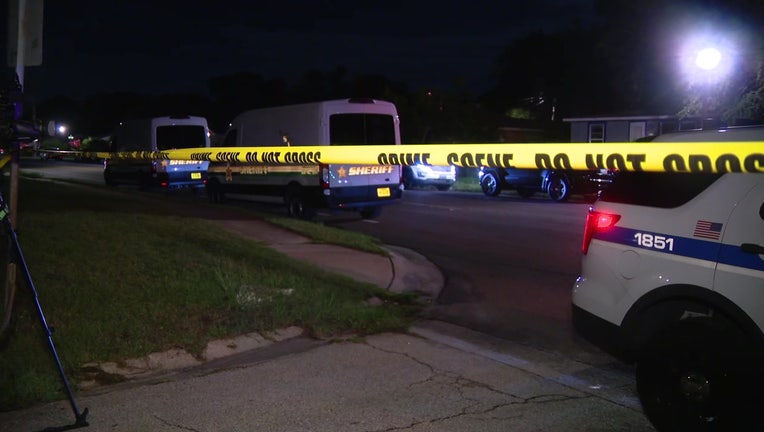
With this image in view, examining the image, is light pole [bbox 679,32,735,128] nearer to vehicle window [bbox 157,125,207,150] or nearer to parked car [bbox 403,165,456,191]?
parked car [bbox 403,165,456,191]

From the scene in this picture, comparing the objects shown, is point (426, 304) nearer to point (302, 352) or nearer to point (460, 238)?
point (302, 352)

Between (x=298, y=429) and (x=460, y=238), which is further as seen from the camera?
(x=460, y=238)

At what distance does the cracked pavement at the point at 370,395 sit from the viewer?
180 inches

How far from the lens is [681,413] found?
163 inches

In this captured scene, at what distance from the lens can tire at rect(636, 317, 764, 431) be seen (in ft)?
12.6

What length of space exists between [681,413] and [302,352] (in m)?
3.16

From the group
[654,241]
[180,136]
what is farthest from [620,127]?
[654,241]

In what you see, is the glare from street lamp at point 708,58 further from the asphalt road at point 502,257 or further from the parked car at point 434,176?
the parked car at point 434,176

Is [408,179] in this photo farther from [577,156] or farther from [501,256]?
[577,156]

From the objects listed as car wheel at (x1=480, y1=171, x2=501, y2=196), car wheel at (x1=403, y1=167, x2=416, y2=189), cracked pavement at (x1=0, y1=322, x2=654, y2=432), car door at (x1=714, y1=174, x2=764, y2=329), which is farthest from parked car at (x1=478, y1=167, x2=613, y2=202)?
car door at (x1=714, y1=174, x2=764, y2=329)

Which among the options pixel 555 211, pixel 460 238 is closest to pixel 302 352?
pixel 460 238

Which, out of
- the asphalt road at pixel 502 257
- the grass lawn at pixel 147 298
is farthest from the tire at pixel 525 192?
the grass lawn at pixel 147 298

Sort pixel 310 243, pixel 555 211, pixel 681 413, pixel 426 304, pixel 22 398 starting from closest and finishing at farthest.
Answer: pixel 681 413, pixel 22 398, pixel 426 304, pixel 310 243, pixel 555 211

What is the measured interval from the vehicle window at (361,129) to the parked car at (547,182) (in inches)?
230
